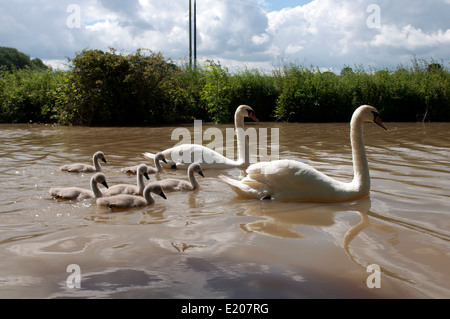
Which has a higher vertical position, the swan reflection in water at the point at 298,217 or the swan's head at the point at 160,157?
the swan's head at the point at 160,157

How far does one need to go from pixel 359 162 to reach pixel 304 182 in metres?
0.81

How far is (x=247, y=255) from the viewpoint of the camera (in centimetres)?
329

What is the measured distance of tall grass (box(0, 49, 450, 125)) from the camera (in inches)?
730

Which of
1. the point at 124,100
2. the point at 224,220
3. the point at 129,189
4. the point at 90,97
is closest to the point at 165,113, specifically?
the point at 124,100

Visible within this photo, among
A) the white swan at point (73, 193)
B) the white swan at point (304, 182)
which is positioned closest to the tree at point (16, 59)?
the white swan at point (73, 193)

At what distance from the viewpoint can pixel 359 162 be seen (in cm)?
511

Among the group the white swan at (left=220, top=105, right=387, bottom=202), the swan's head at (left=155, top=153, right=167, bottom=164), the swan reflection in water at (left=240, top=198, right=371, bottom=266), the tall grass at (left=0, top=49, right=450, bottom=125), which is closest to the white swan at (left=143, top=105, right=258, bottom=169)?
the swan's head at (left=155, top=153, right=167, bottom=164)

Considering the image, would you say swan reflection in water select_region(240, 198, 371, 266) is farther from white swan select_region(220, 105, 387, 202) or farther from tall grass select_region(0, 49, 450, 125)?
tall grass select_region(0, 49, 450, 125)

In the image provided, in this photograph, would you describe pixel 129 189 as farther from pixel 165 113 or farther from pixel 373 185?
pixel 165 113

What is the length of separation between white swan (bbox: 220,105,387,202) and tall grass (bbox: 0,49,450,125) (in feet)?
46.7

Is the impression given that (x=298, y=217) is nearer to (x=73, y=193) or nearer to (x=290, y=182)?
(x=290, y=182)

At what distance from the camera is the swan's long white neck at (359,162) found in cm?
503

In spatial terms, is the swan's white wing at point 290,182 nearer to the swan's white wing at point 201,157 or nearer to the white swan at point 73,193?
the white swan at point 73,193
